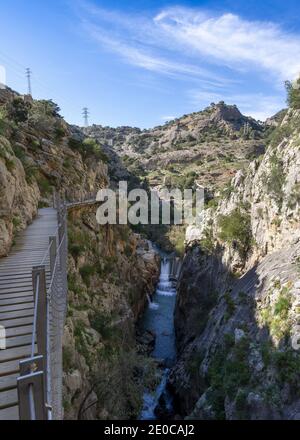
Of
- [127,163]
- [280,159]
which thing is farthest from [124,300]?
[127,163]

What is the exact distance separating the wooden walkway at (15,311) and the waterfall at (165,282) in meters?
29.1

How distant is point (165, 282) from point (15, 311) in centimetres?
3540

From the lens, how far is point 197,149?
78875 mm

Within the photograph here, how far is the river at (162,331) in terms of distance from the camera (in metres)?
16.9

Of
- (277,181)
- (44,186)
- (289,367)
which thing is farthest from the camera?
(44,186)

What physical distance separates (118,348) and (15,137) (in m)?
15.9

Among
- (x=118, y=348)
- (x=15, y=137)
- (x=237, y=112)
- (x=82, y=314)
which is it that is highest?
(x=237, y=112)

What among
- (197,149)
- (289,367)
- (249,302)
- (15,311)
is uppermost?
(197,149)

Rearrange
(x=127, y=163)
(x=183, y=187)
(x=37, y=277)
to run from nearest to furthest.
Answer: (x=37, y=277)
(x=183, y=187)
(x=127, y=163)

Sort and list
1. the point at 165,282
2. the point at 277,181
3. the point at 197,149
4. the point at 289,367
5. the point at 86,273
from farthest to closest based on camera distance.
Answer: the point at 197,149 → the point at 165,282 → the point at 86,273 → the point at 277,181 → the point at 289,367

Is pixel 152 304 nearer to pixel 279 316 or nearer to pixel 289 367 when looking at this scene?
pixel 279 316

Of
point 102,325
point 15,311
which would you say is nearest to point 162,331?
point 102,325

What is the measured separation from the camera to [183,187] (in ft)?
199
